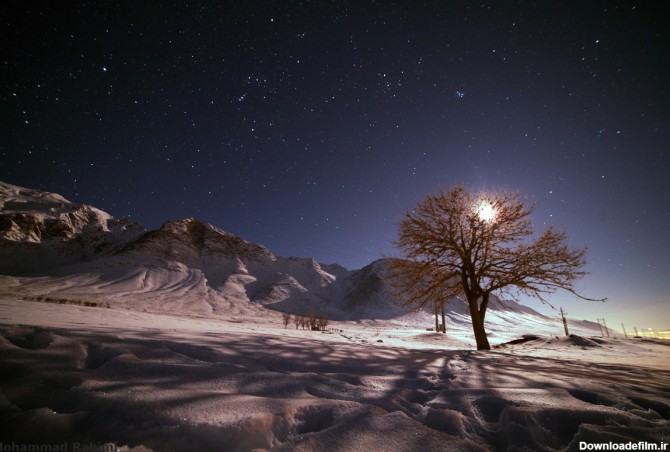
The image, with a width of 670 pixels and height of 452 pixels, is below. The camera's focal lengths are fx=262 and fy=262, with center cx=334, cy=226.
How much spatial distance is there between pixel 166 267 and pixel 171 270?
2.09m

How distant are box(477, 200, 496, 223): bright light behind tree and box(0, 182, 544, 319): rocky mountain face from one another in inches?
1611

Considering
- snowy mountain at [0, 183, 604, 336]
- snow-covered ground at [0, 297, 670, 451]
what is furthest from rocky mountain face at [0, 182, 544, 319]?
snow-covered ground at [0, 297, 670, 451]

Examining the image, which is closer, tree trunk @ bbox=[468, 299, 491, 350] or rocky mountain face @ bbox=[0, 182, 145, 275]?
tree trunk @ bbox=[468, 299, 491, 350]

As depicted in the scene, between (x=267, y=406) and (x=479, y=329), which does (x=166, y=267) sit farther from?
(x=267, y=406)

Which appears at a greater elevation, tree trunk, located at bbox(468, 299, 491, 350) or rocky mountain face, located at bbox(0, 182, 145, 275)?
rocky mountain face, located at bbox(0, 182, 145, 275)

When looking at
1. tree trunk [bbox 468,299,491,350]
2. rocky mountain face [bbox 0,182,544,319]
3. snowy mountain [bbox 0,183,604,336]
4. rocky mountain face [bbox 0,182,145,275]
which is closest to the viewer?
tree trunk [bbox 468,299,491,350]

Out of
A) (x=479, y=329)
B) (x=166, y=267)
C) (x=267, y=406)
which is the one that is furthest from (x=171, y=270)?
(x=267, y=406)

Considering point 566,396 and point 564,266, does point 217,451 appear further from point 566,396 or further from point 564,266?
point 564,266

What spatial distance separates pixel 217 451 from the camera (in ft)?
2.83

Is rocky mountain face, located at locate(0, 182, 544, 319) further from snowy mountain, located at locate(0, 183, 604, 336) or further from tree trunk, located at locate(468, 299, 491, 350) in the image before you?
tree trunk, located at locate(468, 299, 491, 350)

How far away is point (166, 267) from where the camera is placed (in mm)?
64062

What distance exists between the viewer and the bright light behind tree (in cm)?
803

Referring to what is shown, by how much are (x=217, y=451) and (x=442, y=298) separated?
8.77 metres

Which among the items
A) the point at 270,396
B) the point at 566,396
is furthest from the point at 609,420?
the point at 270,396
